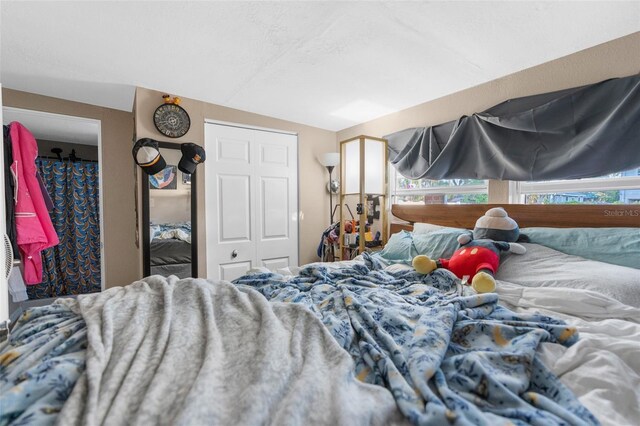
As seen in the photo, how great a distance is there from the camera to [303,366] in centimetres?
68

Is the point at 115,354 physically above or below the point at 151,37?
below

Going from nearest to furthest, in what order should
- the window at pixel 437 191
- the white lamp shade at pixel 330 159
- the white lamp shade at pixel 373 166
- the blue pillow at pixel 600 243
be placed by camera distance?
1. the blue pillow at pixel 600 243
2. the window at pixel 437 191
3. the white lamp shade at pixel 373 166
4. the white lamp shade at pixel 330 159

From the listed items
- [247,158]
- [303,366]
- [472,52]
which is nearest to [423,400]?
[303,366]

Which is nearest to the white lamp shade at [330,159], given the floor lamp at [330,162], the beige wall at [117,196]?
the floor lamp at [330,162]

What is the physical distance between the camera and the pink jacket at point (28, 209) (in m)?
2.28

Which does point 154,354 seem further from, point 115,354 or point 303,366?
point 303,366

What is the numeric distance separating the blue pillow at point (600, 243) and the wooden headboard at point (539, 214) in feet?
0.56

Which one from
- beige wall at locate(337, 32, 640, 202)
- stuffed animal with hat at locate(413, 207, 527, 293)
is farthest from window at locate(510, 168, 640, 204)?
stuffed animal with hat at locate(413, 207, 527, 293)

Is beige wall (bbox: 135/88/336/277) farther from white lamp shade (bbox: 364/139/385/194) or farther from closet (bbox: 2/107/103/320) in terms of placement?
closet (bbox: 2/107/103/320)

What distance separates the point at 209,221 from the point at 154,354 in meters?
2.25

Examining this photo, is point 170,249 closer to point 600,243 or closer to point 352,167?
point 352,167

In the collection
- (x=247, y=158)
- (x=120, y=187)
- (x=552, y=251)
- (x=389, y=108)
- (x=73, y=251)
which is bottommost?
(x=73, y=251)

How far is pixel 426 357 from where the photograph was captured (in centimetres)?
73

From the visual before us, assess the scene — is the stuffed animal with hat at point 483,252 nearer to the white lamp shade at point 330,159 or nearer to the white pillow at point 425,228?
the white pillow at point 425,228
